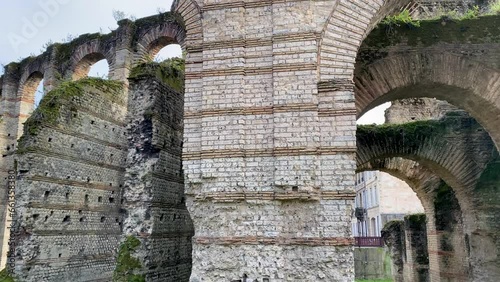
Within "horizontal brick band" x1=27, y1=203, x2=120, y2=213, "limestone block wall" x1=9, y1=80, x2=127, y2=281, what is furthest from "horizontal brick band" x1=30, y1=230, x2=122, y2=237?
"horizontal brick band" x1=27, y1=203, x2=120, y2=213

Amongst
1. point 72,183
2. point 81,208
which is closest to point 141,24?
point 72,183

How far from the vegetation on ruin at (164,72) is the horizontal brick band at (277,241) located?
14.9ft

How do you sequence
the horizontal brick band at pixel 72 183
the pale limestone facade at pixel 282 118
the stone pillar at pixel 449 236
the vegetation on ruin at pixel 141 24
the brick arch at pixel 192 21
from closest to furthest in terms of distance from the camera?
1. the pale limestone facade at pixel 282 118
2. the brick arch at pixel 192 21
3. the horizontal brick band at pixel 72 183
4. the stone pillar at pixel 449 236
5. the vegetation on ruin at pixel 141 24

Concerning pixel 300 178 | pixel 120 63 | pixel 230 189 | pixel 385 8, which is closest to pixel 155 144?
pixel 230 189

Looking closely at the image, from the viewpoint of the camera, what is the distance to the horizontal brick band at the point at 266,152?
5.12 meters

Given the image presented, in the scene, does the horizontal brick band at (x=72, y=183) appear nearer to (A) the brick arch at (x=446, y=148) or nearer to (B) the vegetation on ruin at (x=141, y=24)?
(B) the vegetation on ruin at (x=141, y=24)

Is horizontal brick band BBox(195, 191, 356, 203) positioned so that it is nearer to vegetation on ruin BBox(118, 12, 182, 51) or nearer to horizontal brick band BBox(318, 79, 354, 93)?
horizontal brick band BBox(318, 79, 354, 93)

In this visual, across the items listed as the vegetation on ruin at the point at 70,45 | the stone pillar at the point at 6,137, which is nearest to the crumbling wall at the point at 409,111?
the vegetation on ruin at the point at 70,45

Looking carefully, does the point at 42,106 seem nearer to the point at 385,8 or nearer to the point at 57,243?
the point at 57,243

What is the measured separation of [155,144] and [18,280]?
4464 millimetres

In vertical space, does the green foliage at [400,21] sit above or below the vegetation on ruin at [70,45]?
below

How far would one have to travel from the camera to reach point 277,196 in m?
5.11

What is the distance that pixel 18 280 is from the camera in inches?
372

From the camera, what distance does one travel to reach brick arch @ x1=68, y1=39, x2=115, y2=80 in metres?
15.4
